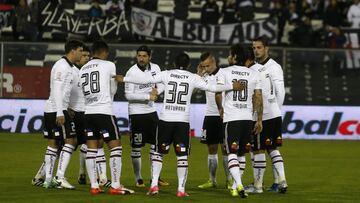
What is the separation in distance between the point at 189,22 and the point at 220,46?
333cm

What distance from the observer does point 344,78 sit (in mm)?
28375

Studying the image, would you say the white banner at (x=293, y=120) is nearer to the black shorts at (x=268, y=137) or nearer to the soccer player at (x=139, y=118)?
the soccer player at (x=139, y=118)

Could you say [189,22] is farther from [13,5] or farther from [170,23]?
[13,5]

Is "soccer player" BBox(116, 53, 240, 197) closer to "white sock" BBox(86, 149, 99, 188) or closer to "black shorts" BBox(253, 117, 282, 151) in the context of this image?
"white sock" BBox(86, 149, 99, 188)

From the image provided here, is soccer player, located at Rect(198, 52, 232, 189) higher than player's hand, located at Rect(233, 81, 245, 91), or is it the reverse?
player's hand, located at Rect(233, 81, 245, 91)

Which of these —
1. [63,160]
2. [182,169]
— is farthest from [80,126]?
[182,169]

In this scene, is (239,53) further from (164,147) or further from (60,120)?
(60,120)

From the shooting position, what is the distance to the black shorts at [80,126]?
54.5 feet

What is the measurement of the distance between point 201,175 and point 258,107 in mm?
3639

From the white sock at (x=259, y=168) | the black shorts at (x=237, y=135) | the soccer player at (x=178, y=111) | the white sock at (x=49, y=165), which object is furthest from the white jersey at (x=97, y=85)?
the white sock at (x=259, y=168)

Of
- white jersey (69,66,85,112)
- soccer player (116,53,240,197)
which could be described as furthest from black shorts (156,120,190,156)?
white jersey (69,66,85,112)

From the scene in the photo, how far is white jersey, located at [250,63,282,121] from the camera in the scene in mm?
16109

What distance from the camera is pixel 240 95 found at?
15453 mm

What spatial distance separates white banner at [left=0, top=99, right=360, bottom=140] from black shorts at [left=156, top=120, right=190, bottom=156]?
11903 mm
